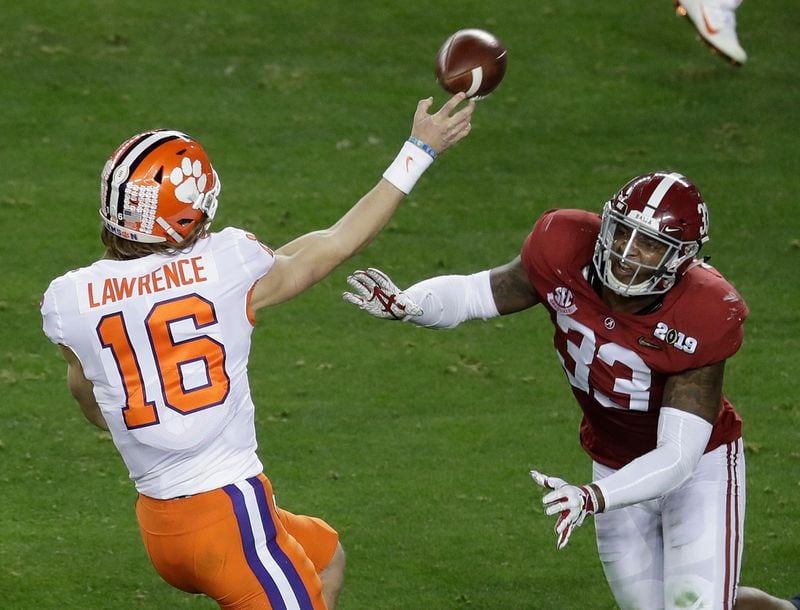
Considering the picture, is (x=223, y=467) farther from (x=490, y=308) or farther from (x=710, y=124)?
(x=710, y=124)

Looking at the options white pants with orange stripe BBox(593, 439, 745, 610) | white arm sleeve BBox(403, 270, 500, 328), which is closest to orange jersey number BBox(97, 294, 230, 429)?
white arm sleeve BBox(403, 270, 500, 328)

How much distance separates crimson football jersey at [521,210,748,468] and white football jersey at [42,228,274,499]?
1068mm

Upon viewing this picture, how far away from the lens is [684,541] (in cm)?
405

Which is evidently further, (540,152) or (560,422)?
(540,152)

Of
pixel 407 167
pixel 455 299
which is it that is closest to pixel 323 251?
pixel 407 167

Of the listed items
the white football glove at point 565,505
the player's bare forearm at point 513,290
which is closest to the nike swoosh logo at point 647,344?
the player's bare forearm at point 513,290

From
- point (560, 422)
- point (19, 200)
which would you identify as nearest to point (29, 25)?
point (19, 200)

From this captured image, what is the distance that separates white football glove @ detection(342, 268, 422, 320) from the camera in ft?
13.6

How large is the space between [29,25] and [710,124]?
506cm

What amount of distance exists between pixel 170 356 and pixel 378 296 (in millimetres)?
881

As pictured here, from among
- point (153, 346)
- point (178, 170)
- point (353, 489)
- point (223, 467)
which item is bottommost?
point (353, 489)

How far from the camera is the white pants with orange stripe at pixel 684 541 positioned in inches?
157

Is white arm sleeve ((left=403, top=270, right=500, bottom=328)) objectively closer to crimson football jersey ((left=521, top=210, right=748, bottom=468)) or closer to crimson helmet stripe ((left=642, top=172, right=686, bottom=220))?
crimson football jersey ((left=521, top=210, right=748, bottom=468))

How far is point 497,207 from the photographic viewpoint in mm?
8367
